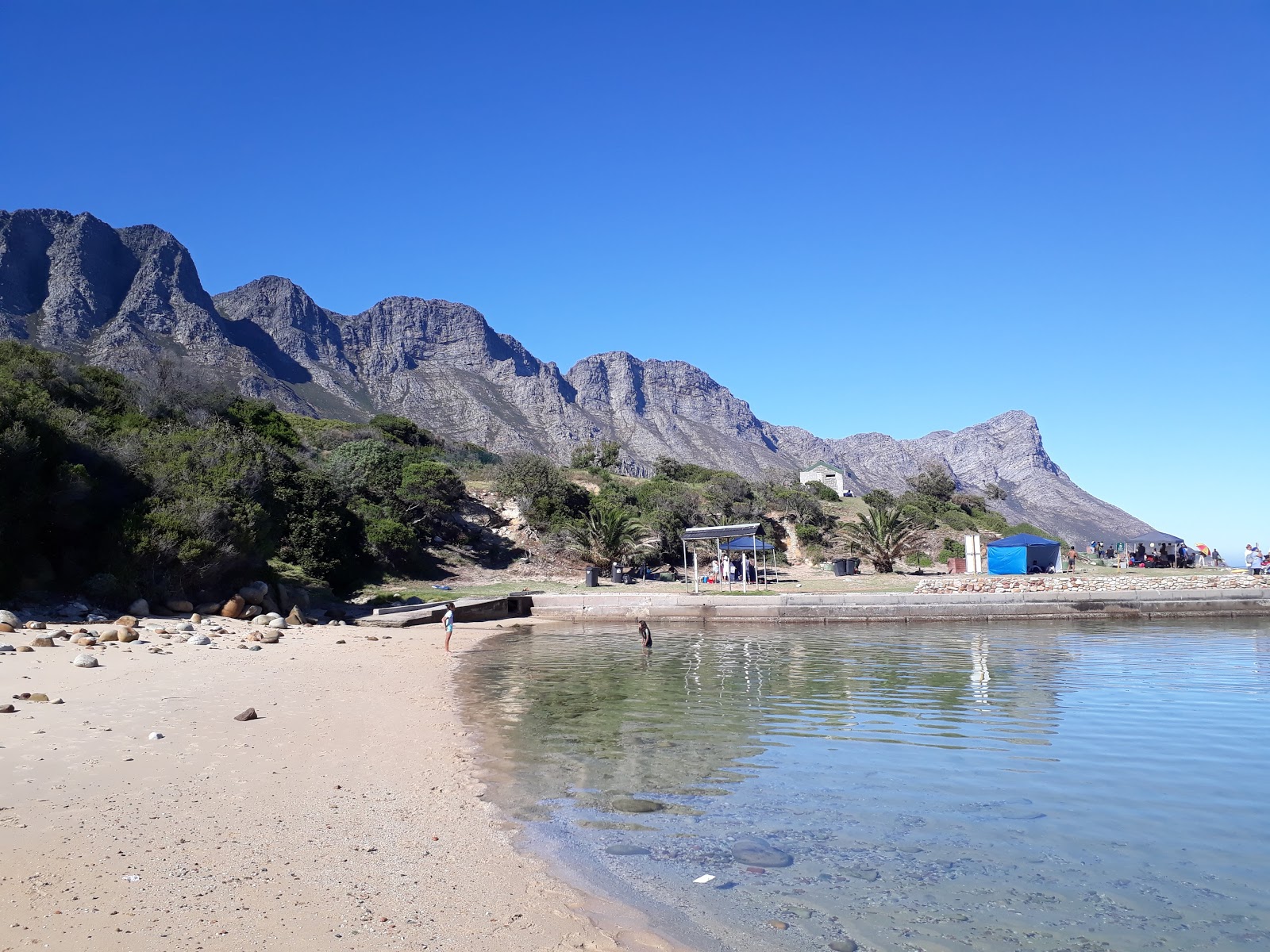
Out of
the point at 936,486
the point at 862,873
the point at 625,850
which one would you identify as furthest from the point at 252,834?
the point at 936,486

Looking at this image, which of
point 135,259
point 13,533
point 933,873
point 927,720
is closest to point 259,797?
point 933,873

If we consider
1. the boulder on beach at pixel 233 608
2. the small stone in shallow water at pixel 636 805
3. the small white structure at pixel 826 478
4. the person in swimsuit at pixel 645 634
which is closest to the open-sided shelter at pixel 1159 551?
the person in swimsuit at pixel 645 634

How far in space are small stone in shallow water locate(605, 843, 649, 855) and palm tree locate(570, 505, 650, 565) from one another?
3022 cm

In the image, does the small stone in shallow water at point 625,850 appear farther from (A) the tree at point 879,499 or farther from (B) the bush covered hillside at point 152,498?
(A) the tree at point 879,499

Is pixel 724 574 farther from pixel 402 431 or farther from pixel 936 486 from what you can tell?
pixel 936 486

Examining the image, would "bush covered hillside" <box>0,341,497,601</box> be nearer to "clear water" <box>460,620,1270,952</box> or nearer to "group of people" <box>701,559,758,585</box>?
"clear water" <box>460,620,1270,952</box>

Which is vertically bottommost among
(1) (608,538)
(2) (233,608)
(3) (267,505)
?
(2) (233,608)

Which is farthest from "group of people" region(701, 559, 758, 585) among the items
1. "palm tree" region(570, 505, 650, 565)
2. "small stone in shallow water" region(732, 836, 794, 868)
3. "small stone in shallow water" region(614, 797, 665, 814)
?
"small stone in shallow water" region(732, 836, 794, 868)

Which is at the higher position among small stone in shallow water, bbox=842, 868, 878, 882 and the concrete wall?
the concrete wall

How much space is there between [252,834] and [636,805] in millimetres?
2897

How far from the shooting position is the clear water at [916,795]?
4.71 meters

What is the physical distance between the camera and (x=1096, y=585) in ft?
88.8

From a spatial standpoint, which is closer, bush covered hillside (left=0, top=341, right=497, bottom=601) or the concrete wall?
bush covered hillside (left=0, top=341, right=497, bottom=601)

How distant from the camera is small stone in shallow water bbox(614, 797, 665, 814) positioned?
261 inches
